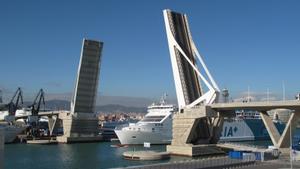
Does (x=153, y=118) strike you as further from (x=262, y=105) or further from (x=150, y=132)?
(x=262, y=105)

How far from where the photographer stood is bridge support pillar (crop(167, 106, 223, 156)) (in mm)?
62487

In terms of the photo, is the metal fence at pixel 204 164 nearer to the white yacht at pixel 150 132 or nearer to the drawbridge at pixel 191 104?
the drawbridge at pixel 191 104

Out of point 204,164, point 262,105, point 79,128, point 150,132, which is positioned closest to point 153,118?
point 150,132

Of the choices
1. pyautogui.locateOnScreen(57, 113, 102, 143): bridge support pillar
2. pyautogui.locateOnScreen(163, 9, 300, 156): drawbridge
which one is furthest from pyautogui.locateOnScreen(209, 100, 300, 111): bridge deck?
pyautogui.locateOnScreen(57, 113, 102, 143): bridge support pillar

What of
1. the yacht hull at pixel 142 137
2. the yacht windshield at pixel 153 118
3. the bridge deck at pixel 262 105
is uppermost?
the bridge deck at pixel 262 105

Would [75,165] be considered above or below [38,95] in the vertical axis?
below

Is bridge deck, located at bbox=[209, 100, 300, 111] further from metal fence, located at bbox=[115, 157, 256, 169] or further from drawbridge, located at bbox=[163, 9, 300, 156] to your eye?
metal fence, located at bbox=[115, 157, 256, 169]

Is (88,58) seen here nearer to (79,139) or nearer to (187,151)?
(79,139)

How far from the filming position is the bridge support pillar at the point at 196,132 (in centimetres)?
6249

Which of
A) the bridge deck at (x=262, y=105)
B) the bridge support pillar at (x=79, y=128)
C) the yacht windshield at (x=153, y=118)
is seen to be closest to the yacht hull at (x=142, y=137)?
the yacht windshield at (x=153, y=118)

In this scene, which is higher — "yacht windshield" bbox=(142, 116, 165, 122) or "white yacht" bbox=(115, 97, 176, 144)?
"yacht windshield" bbox=(142, 116, 165, 122)

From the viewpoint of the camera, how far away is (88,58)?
9069 cm

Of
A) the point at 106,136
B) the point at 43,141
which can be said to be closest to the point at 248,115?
the point at 106,136

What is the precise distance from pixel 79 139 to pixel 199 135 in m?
38.8
